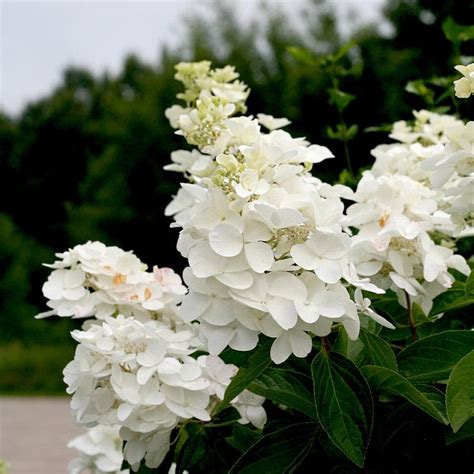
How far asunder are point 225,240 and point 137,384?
11.7 inches

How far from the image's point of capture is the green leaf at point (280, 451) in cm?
100

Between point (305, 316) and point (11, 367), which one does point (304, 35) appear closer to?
point (11, 367)

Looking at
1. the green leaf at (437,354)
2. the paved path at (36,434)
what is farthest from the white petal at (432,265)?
the paved path at (36,434)

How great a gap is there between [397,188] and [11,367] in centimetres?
1039

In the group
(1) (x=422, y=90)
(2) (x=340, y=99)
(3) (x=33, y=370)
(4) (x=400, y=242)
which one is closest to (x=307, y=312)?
(4) (x=400, y=242)

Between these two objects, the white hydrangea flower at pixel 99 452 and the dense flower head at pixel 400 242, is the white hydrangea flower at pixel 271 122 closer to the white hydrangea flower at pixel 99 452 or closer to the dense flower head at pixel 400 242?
the dense flower head at pixel 400 242

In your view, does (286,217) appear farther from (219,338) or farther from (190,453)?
(190,453)

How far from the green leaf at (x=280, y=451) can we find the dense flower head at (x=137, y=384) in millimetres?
110

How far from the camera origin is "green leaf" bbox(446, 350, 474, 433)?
2.83 feet

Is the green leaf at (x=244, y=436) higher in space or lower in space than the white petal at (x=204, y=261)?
lower

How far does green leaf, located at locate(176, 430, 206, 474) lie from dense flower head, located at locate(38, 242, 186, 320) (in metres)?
0.18

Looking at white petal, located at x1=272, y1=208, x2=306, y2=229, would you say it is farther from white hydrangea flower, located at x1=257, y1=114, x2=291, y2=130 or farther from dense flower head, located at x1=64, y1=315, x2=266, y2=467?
white hydrangea flower, located at x1=257, y1=114, x2=291, y2=130

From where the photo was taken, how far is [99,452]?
5.61 feet

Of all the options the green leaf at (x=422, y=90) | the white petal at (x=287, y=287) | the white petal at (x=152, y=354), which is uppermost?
the white petal at (x=287, y=287)
